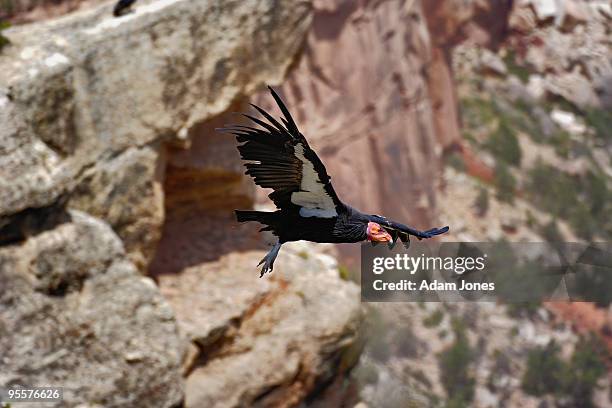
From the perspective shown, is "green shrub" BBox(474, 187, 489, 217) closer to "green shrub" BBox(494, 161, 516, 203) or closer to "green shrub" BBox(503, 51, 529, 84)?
"green shrub" BBox(494, 161, 516, 203)

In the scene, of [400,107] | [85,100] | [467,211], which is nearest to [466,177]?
[467,211]

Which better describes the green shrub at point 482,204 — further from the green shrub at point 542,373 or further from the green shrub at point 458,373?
the green shrub at point 458,373

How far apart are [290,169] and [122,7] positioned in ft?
34.1

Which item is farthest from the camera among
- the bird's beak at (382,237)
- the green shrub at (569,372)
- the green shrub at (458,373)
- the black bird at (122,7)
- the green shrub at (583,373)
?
the green shrub at (583,373)

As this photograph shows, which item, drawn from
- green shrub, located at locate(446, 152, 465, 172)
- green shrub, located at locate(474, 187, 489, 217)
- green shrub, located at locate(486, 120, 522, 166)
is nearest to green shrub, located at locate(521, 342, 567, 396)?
green shrub, located at locate(474, 187, 489, 217)

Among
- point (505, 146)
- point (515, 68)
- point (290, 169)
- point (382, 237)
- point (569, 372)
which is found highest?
point (290, 169)

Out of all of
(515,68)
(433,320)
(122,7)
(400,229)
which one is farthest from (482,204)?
(400,229)

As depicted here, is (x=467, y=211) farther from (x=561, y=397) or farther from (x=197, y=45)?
(x=197, y=45)

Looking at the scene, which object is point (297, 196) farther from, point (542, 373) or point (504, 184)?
point (504, 184)

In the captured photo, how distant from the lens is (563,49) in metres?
55.6

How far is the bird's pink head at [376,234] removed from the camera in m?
8.73

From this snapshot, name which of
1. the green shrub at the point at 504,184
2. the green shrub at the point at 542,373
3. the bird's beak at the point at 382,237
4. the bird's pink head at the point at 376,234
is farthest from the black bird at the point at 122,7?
the green shrub at the point at 504,184

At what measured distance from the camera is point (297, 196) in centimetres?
891

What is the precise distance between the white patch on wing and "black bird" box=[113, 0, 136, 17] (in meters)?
10.2
